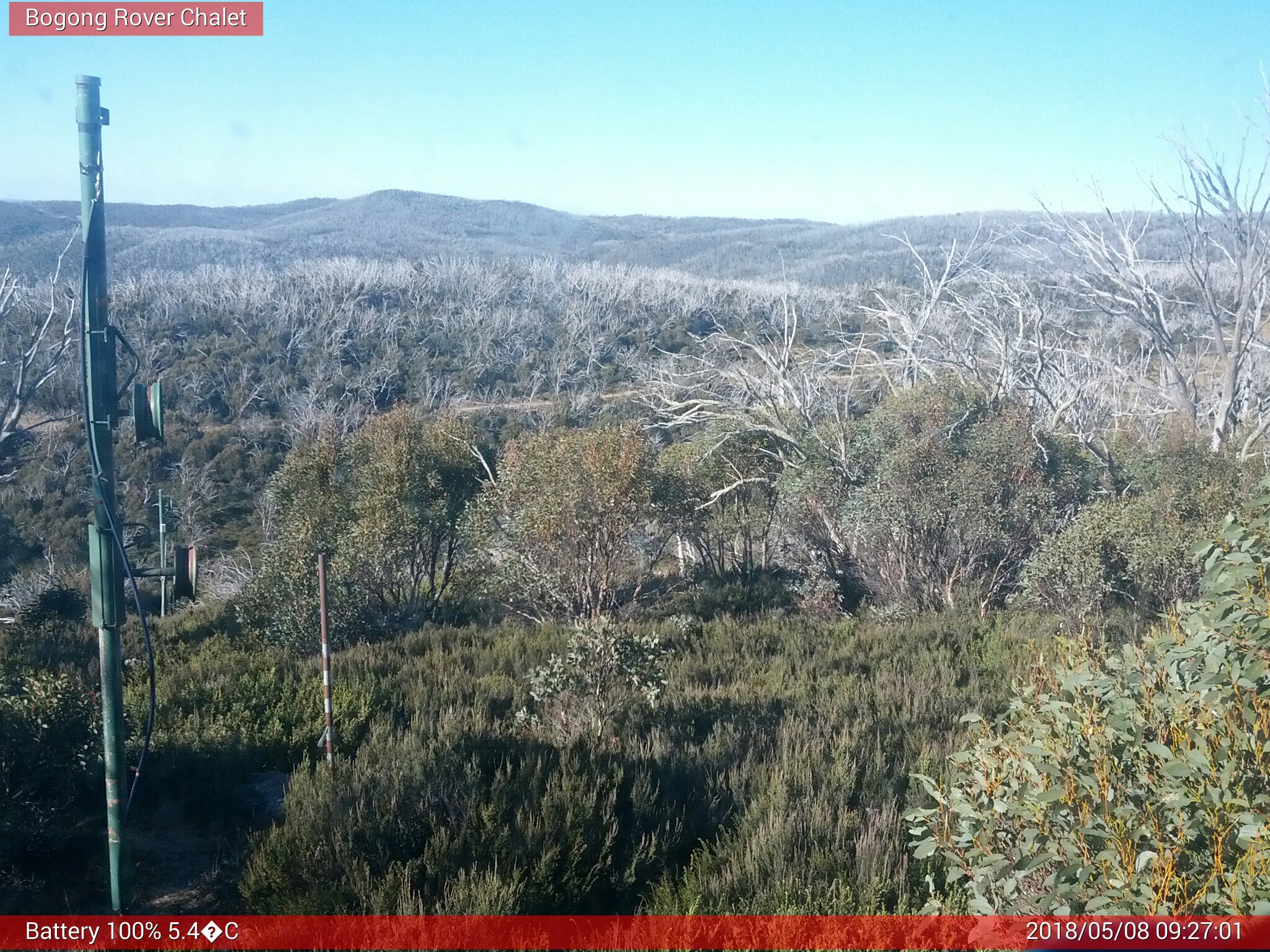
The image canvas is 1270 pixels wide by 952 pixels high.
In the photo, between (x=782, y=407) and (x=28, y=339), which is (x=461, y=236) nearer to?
(x=28, y=339)

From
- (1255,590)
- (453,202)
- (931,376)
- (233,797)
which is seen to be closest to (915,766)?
(1255,590)

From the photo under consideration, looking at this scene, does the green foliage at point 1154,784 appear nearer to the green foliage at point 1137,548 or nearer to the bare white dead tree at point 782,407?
the green foliage at point 1137,548

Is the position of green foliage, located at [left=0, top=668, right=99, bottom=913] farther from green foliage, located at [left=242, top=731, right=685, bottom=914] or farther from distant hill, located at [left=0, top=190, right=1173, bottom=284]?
distant hill, located at [left=0, top=190, right=1173, bottom=284]

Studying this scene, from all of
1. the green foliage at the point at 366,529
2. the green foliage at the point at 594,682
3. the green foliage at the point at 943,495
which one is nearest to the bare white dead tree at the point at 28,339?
the green foliage at the point at 366,529

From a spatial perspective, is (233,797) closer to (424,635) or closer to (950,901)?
(950,901)

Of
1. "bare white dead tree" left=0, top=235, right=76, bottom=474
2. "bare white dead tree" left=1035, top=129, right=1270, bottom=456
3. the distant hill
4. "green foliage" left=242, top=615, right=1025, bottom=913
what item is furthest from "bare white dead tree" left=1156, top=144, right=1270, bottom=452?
the distant hill

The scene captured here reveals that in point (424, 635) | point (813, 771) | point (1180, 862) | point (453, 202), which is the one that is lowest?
point (424, 635)
